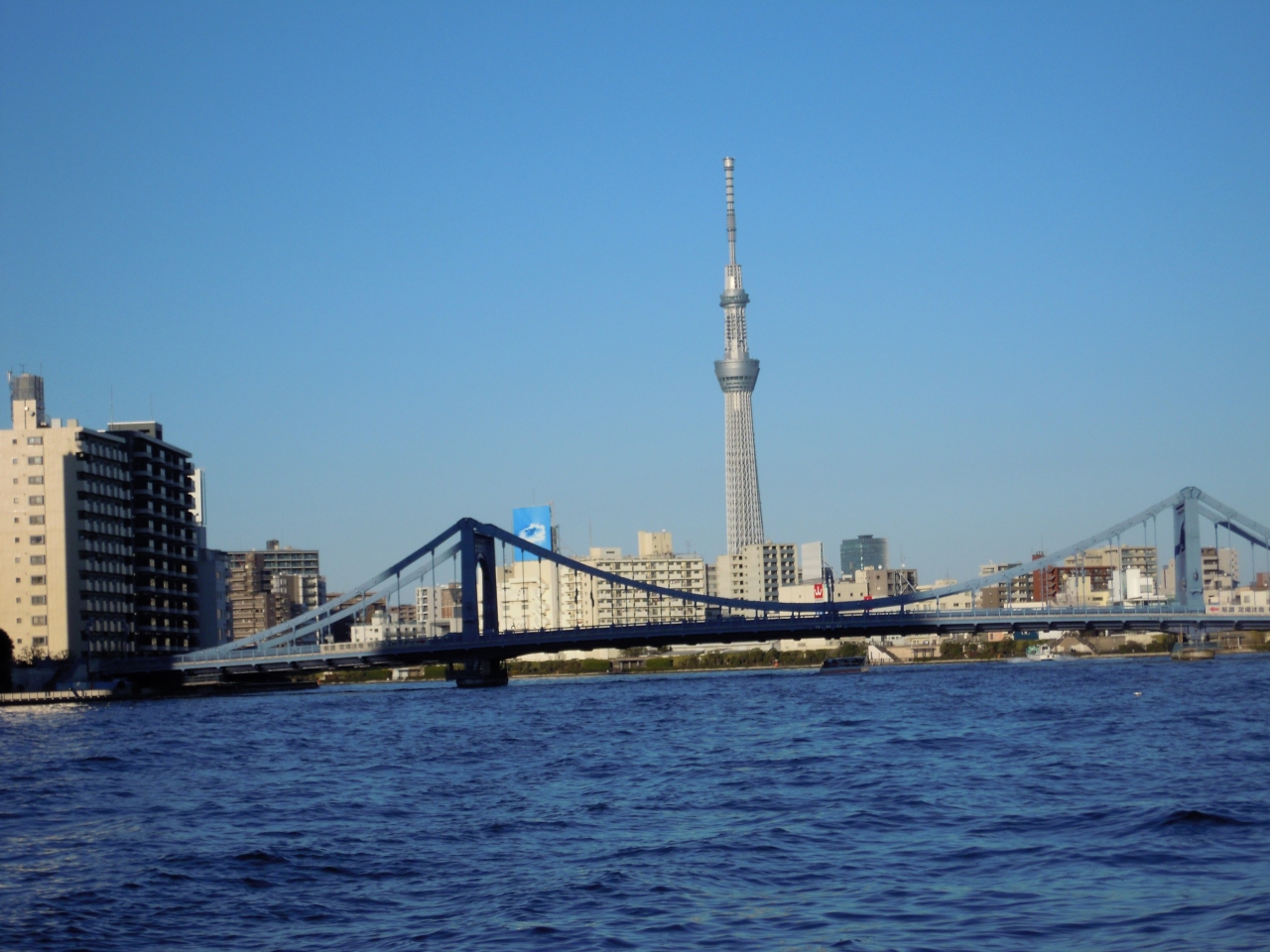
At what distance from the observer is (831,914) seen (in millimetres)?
20047

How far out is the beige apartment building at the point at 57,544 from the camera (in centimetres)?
11475

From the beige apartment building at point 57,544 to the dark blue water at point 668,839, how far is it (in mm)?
61526

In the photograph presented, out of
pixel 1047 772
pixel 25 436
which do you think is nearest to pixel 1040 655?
pixel 25 436

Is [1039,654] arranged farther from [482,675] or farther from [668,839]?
[668,839]

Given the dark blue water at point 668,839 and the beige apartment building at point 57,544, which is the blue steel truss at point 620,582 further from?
the dark blue water at point 668,839

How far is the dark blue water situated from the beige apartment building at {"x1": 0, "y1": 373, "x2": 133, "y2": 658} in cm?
6153

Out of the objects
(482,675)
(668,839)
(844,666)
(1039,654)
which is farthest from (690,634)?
(668,839)

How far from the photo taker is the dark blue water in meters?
19.8

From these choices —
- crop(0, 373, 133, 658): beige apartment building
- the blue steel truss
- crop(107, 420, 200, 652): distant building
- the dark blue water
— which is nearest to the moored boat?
the blue steel truss

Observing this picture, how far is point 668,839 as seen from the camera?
89.7 ft

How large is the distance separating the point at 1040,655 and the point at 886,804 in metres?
139

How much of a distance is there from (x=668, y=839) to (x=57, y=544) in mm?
97393

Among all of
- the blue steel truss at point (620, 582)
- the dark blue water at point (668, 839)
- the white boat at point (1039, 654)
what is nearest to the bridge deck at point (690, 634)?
the blue steel truss at point (620, 582)

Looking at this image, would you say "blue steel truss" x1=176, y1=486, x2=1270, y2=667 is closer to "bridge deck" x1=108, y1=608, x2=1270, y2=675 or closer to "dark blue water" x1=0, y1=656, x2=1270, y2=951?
"bridge deck" x1=108, y1=608, x2=1270, y2=675
